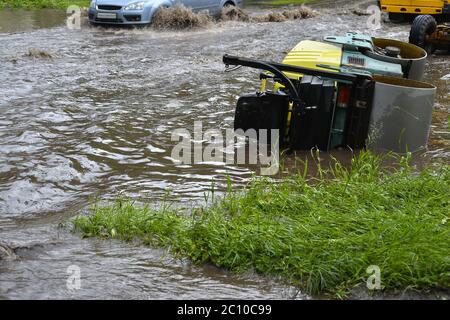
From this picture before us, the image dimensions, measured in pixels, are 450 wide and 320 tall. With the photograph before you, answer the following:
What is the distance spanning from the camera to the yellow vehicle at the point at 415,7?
15.2 meters

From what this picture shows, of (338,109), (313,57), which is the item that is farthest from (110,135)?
(338,109)

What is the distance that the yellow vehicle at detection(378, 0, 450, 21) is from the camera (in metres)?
15.2

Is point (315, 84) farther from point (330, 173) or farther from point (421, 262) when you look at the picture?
point (421, 262)

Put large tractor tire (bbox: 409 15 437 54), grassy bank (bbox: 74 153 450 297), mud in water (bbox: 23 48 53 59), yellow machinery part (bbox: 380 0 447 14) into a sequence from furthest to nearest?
yellow machinery part (bbox: 380 0 447 14)
mud in water (bbox: 23 48 53 59)
large tractor tire (bbox: 409 15 437 54)
grassy bank (bbox: 74 153 450 297)

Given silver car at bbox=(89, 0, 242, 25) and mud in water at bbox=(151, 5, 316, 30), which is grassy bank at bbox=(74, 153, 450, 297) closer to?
silver car at bbox=(89, 0, 242, 25)

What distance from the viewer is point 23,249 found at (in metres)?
4.59

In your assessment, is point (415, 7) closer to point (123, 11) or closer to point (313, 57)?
point (123, 11)

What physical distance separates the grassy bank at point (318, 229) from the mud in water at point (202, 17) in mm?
9897

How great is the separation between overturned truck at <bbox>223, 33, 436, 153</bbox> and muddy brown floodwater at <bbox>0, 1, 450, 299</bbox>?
2.07 feet
